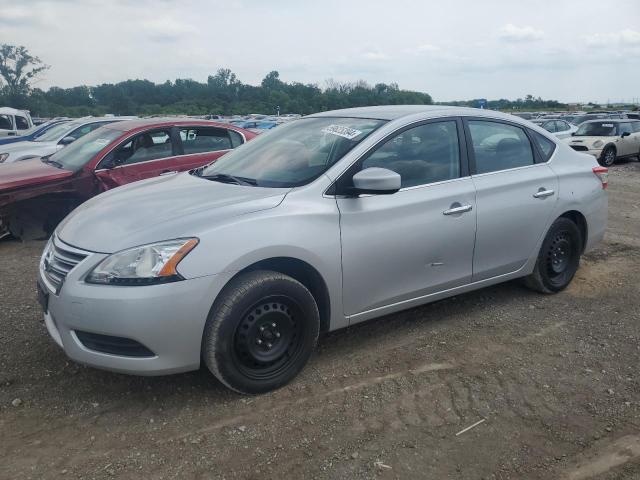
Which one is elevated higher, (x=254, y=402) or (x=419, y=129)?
(x=419, y=129)

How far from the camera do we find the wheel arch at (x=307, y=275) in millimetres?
3256

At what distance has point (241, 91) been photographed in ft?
219

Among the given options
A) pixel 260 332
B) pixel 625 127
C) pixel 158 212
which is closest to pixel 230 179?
pixel 158 212

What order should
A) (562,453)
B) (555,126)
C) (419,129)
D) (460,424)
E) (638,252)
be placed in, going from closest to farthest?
(562,453)
(460,424)
(419,129)
(638,252)
(555,126)

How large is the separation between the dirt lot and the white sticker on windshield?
1.47 meters

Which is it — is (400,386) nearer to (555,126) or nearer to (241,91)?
Result: (555,126)

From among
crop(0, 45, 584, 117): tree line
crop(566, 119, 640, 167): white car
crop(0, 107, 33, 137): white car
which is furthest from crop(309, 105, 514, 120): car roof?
crop(0, 45, 584, 117): tree line

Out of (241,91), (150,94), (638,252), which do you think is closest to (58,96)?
(150,94)

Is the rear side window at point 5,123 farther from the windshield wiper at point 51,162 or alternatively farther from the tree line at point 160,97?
the tree line at point 160,97

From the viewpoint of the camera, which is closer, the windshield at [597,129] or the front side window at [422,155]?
the front side window at [422,155]

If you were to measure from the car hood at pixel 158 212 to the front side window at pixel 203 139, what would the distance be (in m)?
3.63

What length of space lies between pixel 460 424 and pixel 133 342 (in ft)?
5.90

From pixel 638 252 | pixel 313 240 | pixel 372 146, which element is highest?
pixel 372 146

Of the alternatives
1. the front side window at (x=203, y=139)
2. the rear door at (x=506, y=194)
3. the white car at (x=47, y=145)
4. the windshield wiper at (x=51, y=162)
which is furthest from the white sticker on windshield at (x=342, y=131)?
the white car at (x=47, y=145)
